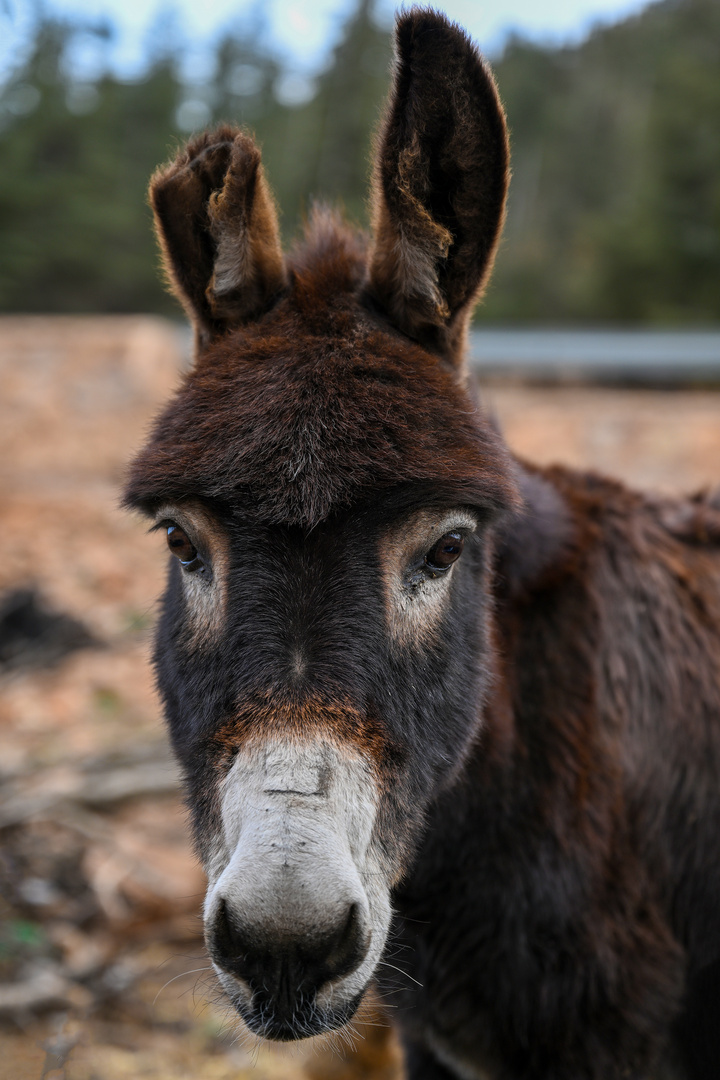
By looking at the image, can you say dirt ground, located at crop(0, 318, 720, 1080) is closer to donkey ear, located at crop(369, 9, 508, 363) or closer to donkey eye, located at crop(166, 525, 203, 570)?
donkey eye, located at crop(166, 525, 203, 570)

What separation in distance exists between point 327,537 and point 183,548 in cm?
50

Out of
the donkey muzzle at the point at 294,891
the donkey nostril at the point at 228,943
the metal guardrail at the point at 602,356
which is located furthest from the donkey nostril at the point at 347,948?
the metal guardrail at the point at 602,356

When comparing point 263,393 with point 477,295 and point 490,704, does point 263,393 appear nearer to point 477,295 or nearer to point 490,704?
point 477,295

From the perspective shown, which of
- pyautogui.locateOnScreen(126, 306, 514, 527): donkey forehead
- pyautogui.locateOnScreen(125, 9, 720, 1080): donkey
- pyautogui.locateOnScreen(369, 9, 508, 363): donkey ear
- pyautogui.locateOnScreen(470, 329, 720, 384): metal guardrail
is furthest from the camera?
pyautogui.locateOnScreen(470, 329, 720, 384): metal guardrail

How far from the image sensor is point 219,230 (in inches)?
107

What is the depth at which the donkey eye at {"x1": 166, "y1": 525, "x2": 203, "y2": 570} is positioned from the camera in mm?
2436

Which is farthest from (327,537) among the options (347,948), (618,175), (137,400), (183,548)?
(618,175)

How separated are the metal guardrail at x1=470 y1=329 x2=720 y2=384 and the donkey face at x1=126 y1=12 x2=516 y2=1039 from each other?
8.50 m

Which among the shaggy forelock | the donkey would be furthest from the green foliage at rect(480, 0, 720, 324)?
the shaggy forelock

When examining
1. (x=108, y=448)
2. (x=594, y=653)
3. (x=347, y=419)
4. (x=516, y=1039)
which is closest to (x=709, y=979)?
(x=516, y=1039)

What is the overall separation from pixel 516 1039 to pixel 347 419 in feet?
7.18

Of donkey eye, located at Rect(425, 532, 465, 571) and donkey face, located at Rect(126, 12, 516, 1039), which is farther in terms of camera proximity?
donkey eye, located at Rect(425, 532, 465, 571)

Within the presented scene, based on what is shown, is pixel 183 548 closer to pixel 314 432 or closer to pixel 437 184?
pixel 314 432

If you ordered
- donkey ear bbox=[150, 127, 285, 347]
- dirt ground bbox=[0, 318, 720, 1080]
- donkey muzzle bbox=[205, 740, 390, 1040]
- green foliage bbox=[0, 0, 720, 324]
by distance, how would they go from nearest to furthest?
donkey muzzle bbox=[205, 740, 390, 1040]
donkey ear bbox=[150, 127, 285, 347]
dirt ground bbox=[0, 318, 720, 1080]
green foliage bbox=[0, 0, 720, 324]
